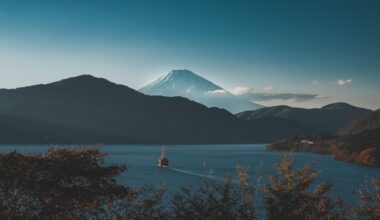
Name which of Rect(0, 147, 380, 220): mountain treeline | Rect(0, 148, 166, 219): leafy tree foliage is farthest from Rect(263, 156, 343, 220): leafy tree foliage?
Rect(0, 148, 166, 219): leafy tree foliage

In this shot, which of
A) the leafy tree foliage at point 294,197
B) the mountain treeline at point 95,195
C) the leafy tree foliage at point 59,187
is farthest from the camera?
the leafy tree foliage at point 294,197

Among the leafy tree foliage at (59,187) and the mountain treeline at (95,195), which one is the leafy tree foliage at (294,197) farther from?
the leafy tree foliage at (59,187)

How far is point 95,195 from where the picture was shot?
72.2ft

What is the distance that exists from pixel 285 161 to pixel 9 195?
12.6 meters

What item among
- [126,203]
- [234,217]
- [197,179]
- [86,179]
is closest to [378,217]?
[234,217]

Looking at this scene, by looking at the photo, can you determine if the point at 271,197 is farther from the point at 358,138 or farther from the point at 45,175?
the point at 358,138

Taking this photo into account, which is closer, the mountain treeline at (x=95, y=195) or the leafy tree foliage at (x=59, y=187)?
the leafy tree foliage at (x=59, y=187)

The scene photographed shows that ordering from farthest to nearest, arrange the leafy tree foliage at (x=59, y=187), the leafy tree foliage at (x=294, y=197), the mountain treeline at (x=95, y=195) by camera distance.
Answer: the leafy tree foliage at (x=294, y=197) < the mountain treeline at (x=95, y=195) < the leafy tree foliage at (x=59, y=187)

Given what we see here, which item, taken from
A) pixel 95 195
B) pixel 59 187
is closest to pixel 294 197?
pixel 95 195

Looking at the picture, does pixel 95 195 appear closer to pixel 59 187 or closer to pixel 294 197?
pixel 59 187

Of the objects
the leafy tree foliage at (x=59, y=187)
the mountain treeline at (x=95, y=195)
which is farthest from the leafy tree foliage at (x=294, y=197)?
the leafy tree foliage at (x=59, y=187)

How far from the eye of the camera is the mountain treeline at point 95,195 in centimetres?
2044

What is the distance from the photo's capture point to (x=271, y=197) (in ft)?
79.6

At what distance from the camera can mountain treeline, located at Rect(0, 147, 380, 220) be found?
20438 mm
